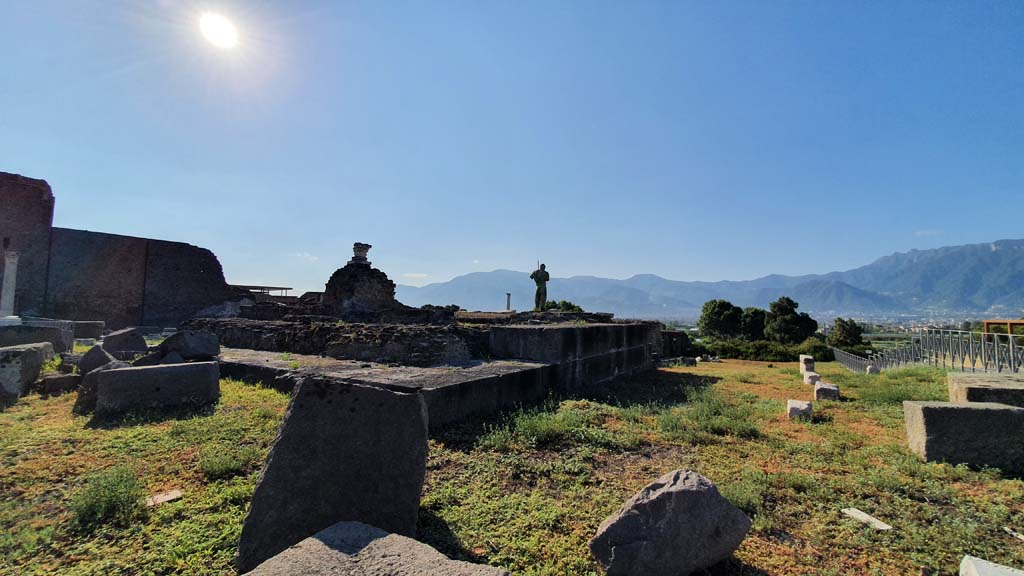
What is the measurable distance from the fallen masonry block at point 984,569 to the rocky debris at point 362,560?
2396mm

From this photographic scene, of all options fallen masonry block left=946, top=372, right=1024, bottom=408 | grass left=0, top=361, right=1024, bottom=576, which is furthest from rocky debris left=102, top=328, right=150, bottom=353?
fallen masonry block left=946, top=372, right=1024, bottom=408

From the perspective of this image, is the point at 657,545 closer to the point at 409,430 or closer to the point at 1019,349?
the point at 409,430

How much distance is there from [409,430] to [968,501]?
14.8ft

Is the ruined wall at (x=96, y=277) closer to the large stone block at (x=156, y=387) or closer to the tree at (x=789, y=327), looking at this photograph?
the large stone block at (x=156, y=387)

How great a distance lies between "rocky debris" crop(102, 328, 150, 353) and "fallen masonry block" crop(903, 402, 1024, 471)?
43.8 feet

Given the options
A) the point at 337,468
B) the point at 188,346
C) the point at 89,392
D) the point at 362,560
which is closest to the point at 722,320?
the point at 188,346

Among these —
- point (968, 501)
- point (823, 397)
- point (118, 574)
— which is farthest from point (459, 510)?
point (823, 397)

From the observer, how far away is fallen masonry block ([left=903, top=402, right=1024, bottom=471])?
4.32 metres

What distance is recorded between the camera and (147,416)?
548 centimetres

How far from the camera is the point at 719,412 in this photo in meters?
6.62

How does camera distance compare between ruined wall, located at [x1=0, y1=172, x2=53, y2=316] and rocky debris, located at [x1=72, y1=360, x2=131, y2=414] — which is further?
ruined wall, located at [x1=0, y1=172, x2=53, y2=316]

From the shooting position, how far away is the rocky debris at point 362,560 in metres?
1.93

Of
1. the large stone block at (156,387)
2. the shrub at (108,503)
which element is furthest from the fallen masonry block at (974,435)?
the large stone block at (156,387)

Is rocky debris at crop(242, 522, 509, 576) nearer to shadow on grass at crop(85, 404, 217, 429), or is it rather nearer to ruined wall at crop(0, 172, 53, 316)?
shadow on grass at crop(85, 404, 217, 429)
